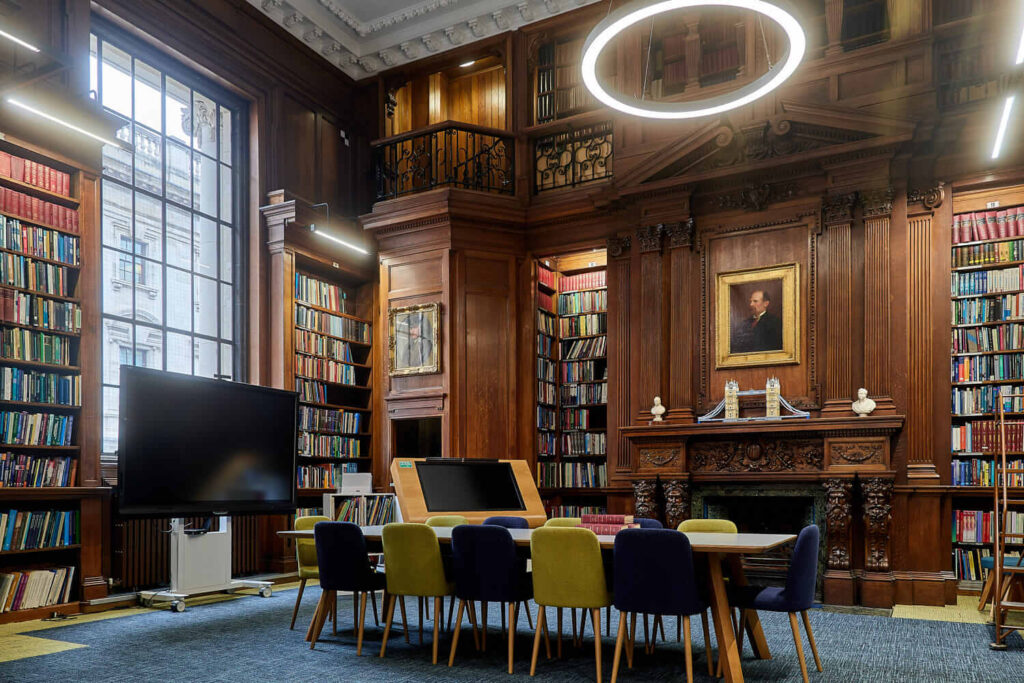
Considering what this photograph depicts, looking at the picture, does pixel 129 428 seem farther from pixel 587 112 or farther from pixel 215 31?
pixel 587 112

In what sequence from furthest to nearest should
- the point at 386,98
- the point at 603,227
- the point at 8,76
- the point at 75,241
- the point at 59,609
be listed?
the point at 386,98 → the point at 603,227 → the point at 75,241 → the point at 59,609 → the point at 8,76

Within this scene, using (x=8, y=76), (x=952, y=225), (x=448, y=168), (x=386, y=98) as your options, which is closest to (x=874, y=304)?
(x=952, y=225)

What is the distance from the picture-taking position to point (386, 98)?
1039cm

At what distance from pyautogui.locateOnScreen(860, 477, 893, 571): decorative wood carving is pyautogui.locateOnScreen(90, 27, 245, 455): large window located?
5.75 m

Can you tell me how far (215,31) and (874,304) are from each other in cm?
687

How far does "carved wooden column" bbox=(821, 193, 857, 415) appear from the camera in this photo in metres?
7.43

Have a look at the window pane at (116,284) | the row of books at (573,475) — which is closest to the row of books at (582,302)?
the row of books at (573,475)

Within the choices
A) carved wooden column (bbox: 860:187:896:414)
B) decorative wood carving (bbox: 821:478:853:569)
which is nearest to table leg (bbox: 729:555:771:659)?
decorative wood carving (bbox: 821:478:853:569)

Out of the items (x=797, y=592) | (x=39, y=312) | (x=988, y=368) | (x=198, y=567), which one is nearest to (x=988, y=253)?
(x=988, y=368)

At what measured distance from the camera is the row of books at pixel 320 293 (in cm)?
906

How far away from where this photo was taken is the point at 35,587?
20.1 feet

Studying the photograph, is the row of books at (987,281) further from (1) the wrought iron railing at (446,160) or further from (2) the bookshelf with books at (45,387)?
(2) the bookshelf with books at (45,387)

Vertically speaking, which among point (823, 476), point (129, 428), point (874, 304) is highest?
point (874, 304)

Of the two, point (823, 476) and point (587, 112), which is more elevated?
point (587, 112)
